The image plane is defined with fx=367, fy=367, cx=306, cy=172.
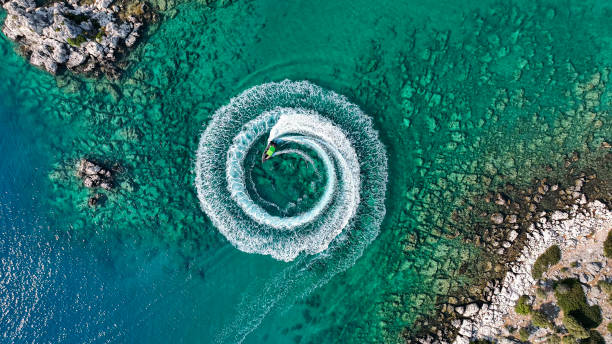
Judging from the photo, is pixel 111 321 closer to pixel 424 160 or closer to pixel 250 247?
pixel 250 247

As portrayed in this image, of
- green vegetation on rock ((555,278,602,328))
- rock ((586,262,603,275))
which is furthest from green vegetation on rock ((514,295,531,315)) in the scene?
rock ((586,262,603,275))

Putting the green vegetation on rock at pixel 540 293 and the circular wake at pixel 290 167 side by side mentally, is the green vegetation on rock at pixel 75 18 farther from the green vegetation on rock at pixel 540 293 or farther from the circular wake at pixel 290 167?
the green vegetation on rock at pixel 540 293

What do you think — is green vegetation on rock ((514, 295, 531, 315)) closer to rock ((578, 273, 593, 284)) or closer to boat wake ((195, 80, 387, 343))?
rock ((578, 273, 593, 284))

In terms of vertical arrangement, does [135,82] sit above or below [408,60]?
below

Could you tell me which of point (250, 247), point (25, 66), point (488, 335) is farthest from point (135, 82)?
point (488, 335)

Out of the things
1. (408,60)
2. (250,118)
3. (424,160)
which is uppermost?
(408,60)

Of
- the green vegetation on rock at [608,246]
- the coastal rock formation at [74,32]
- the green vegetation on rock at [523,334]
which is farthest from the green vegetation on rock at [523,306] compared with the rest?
the coastal rock formation at [74,32]
